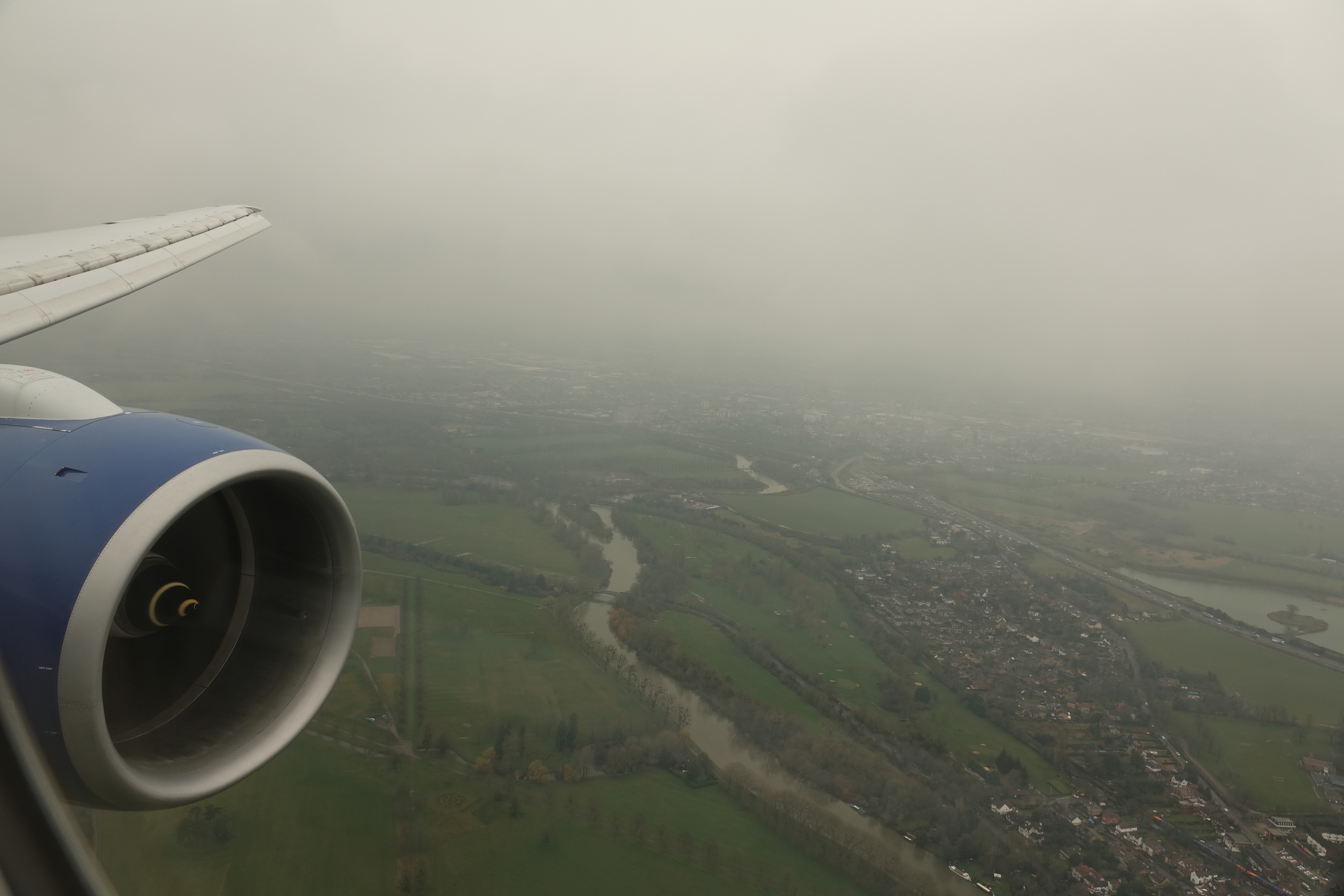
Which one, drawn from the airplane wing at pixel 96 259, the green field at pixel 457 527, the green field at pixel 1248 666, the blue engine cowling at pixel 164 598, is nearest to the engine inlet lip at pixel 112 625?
the blue engine cowling at pixel 164 598

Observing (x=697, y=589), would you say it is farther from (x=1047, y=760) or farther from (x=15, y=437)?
(x=15, y=437)

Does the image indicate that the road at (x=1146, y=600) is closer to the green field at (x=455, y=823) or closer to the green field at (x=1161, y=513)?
the green field at (x=1161, y=513)

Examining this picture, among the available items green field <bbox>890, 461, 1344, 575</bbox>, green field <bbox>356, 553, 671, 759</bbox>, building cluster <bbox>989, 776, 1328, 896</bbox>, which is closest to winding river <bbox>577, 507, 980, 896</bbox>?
green field <bbox>356, 553, 671, 759</bbox>

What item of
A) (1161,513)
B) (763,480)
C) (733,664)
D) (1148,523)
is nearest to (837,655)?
(733,664)

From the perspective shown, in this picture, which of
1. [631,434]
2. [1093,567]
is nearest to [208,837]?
[1093,567]

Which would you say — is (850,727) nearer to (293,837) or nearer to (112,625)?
(293,837)

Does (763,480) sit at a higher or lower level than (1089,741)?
higher
